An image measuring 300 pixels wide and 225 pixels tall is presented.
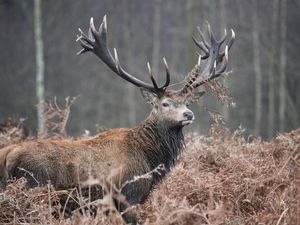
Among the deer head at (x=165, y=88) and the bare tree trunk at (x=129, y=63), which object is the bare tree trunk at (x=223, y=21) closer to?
the bare tree trunk at (x=129, y=63)

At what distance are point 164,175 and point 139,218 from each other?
0.71 meters

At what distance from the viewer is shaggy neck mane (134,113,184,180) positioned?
8.02m

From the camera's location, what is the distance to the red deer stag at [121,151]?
284 inches

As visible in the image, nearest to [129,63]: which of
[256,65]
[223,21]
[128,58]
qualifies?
[128,58]

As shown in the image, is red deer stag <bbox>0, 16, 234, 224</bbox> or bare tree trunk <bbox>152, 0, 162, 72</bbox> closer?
red deer stag <bbox>0, 16, 234, 224</bbox>

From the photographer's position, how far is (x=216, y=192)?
26.2 feet

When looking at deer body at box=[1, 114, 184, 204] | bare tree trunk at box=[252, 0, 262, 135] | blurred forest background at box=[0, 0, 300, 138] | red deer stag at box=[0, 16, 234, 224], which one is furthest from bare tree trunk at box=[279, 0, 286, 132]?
deer body at box=[1, 114, 184, 204]

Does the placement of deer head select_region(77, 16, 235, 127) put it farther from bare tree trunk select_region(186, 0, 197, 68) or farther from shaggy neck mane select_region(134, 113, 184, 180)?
bare tree trunk select_region(186, 0, 197, 68)

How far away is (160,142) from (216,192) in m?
0.94

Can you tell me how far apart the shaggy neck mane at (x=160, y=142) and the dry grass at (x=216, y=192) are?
320 mm

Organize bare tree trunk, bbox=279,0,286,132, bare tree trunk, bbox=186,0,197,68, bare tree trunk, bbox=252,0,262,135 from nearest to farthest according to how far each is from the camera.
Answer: bare tree trunk, bbox=186,0,197,68 < bare tree trunk, bbox=279,0,286,132 < bare tree trunk, bbox=252,0,262,135

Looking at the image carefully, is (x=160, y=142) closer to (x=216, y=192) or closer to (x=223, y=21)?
(x=216, y=192)

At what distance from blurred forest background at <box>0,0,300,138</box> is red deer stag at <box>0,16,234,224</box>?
587 inches

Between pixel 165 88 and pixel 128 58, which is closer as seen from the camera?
pixel 165 88
